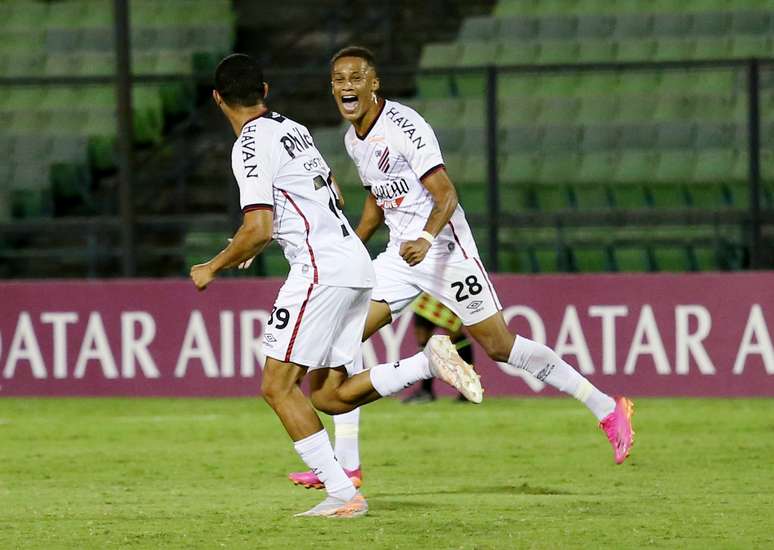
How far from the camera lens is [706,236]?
14703 mm

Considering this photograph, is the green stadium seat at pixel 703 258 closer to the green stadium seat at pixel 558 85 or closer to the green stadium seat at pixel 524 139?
the green stadium seat at pixel 524 139

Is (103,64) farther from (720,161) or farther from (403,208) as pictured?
(403,208)

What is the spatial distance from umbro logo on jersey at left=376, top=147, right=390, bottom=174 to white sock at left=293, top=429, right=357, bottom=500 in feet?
5.82

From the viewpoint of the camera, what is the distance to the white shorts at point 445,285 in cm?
898

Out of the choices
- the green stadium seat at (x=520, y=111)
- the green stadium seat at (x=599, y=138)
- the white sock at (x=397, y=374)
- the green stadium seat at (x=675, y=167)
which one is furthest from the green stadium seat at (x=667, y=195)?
the white sock at (x=397, y=374)

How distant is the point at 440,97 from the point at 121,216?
11.0 ft

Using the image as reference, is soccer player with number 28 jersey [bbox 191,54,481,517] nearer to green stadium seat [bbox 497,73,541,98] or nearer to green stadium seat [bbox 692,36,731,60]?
green stadium seat [bbox 497,73,541,98]

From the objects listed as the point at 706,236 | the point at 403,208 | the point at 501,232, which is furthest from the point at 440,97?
the point at 403,208

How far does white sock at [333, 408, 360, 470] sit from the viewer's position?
8.40 m

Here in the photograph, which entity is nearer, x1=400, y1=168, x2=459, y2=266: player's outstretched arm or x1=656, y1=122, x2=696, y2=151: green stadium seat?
x1=400, y1=168, x2=459, y2=266: player's outstretched arm

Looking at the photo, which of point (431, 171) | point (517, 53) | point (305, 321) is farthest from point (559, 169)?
point (305, 321)

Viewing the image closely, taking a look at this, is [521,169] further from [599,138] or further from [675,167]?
[675,167]

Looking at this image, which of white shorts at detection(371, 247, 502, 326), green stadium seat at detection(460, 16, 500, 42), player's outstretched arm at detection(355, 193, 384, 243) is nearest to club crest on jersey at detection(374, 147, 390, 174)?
player's outstretched arm at detection(355, 193, 384, 243)

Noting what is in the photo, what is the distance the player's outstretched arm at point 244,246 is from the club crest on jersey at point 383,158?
1.50m
